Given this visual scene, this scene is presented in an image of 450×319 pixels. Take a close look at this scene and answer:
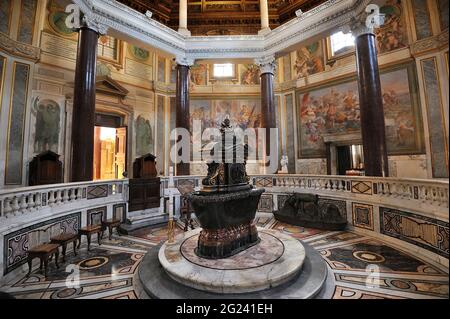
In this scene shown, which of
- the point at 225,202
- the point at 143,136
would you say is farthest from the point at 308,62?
the point at 225,202

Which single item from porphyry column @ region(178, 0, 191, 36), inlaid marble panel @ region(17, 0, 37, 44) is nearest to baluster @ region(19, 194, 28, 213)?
inlaid marble panel @ region(17, 0, 37, 44)

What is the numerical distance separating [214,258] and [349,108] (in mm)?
9441

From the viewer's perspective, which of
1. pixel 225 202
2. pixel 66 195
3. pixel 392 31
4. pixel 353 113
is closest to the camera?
pixel 225 202

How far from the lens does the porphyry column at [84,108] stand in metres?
5.75

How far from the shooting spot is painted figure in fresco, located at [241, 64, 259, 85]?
474 inches

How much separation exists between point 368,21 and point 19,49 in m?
10.9

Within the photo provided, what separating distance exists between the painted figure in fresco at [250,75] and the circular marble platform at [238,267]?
Answer: 393 inches

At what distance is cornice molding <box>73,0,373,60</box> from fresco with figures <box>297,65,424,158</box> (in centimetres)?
337

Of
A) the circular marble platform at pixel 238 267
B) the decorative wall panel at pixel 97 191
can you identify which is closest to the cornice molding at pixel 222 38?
the decorative wall panel at pixel 97 191

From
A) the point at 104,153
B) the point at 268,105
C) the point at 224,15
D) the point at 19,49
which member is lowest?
the point at 104,153

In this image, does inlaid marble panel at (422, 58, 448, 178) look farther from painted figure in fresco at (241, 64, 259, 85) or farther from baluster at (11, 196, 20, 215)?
baluster at (11, 196, 20, 215)

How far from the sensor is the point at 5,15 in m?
6.85

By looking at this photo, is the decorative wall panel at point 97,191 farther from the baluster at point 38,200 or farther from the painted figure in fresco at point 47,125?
the painted figure in fresco at point 47,125

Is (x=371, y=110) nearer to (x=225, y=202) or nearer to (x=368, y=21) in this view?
(x=368, y=21)
